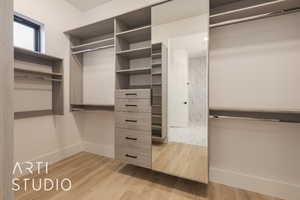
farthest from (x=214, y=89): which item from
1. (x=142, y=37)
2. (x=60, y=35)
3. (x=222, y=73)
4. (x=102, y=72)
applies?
(x=60, y=35)

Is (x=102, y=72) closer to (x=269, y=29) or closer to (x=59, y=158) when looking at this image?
(x=59, y=158)

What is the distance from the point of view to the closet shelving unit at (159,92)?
1.74 metres

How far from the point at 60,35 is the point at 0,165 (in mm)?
2576

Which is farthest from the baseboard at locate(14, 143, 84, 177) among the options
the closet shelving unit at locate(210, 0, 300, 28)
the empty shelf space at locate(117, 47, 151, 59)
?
the closet shelving unit at locate(210, 0, 300, 28)

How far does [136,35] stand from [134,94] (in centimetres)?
90

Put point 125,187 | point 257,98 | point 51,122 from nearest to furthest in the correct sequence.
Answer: point 257,98 → point 125,187 → point 51,122

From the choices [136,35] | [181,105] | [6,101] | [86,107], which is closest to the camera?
[6,101]

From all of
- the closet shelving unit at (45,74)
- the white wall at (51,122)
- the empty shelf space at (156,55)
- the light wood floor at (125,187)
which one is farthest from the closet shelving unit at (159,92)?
the white wall at (51,122)

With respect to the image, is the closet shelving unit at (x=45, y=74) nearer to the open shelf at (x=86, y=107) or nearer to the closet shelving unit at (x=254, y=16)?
the open shelf at (x=86, y=107)

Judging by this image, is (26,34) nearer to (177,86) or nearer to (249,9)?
(177,86)

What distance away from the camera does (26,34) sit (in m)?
2.07

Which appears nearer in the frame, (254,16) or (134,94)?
(254,16)

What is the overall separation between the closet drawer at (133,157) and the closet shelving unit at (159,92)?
Answer: 29 cm

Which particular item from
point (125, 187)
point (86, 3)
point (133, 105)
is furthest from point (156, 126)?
point (86, 3)
